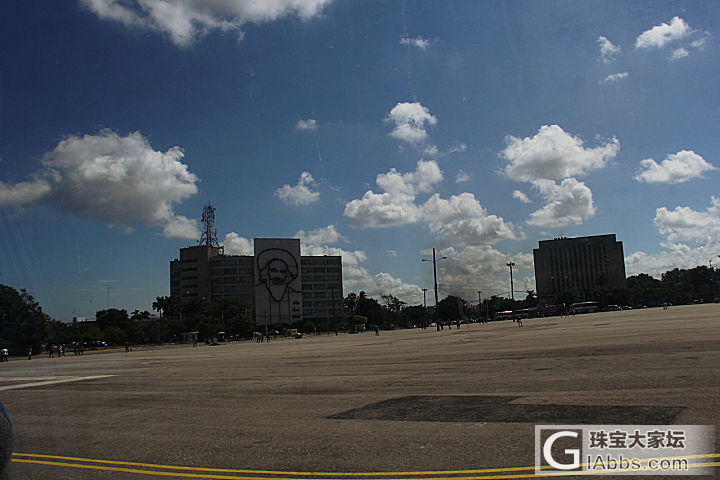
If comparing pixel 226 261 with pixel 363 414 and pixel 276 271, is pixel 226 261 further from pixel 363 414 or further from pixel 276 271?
pixel 363 414

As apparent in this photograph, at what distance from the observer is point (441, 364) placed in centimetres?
2000

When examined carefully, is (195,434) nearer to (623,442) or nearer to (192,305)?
(623,442)

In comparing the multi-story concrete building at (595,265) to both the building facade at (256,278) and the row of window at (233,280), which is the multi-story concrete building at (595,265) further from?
the row of window at (233,280)

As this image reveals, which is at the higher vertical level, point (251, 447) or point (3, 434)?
point (3, 434)

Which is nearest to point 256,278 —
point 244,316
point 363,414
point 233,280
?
point 233,280

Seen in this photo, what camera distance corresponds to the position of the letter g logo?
6.69 m

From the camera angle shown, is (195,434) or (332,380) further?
(332,380)

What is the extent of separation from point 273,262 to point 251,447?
174 m

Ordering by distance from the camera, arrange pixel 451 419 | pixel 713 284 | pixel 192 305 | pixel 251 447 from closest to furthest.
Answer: pixel 251 447, pixel 451 419, pixel 192 305, pixel 713 284

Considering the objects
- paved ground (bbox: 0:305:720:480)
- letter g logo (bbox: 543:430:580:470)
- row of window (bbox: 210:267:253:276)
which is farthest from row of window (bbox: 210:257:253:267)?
letter g logo (bbox: 543:430:580:470)

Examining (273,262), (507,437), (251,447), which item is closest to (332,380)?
(251,447)

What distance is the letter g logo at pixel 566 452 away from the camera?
6.69 metres

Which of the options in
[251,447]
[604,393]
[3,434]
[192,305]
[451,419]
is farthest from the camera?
[192,305]

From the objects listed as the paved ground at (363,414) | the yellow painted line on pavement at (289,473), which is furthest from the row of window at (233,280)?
the yellow painted line on pavement at (289,473)
